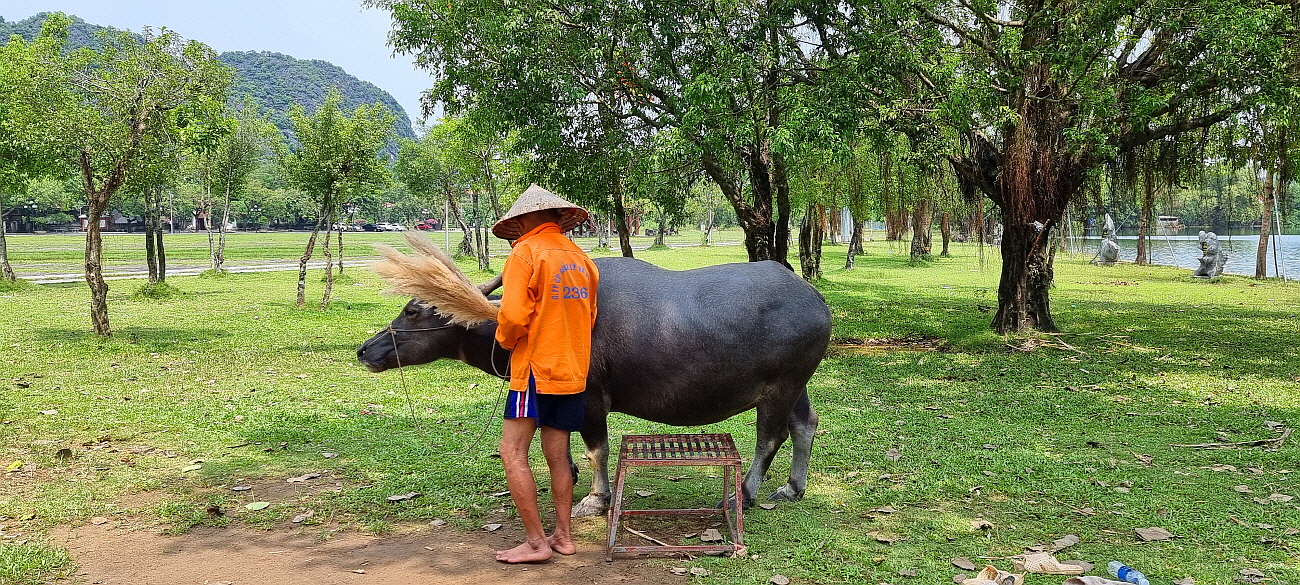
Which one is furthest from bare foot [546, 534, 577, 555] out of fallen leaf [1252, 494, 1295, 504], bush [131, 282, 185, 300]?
bush [131, 282, 185, 300]

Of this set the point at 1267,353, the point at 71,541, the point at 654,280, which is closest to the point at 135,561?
the point at 71,541

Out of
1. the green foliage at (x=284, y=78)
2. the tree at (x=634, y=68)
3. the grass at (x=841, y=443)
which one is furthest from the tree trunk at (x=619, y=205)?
the green foliage at (x=284, y=78)

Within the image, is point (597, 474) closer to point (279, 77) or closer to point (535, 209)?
point (535, 209)

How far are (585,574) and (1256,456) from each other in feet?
17.4

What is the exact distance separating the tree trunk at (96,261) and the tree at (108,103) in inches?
0.5

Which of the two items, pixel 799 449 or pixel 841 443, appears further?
pixel 841 443

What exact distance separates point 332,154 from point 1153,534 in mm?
15665

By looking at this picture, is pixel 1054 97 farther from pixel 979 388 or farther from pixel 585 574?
pixel 585 574

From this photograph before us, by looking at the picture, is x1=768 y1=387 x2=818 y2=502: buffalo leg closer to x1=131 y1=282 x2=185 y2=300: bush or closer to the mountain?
x1=131 y1=282 x2=185 y2=300: bush

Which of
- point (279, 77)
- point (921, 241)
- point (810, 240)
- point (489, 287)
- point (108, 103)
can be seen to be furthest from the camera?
point (279, 77)

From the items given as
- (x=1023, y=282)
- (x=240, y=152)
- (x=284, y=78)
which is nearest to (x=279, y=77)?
(x=284, y=78)

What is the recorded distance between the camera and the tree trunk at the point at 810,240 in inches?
916

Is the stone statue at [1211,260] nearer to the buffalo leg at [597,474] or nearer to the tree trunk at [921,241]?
the tree trunk at [921,241]

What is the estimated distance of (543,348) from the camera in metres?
4.52
